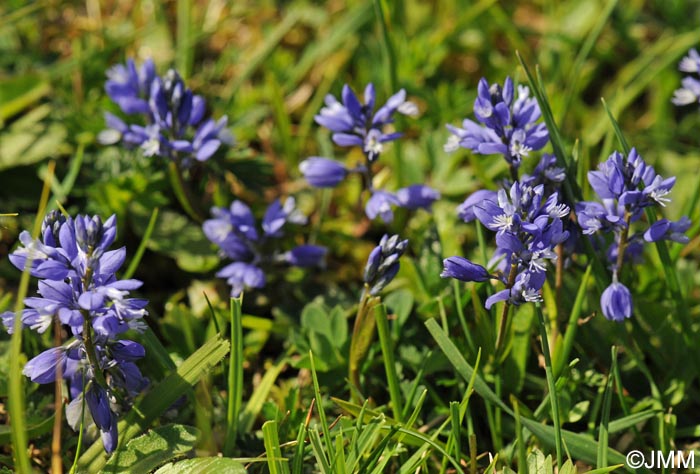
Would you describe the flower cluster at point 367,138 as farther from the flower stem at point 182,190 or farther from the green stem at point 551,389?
the green stem at point 551,389

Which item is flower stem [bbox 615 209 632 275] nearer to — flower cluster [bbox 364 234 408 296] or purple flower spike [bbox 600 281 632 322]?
purple flower spike [bbox 600 281 632 322]

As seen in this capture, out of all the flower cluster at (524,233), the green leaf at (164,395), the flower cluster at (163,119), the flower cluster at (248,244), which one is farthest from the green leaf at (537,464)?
the flower cluster at (163,119)

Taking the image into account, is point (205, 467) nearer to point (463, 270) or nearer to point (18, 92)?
point (463, 270)

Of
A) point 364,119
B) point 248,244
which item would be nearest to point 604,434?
point 364,119

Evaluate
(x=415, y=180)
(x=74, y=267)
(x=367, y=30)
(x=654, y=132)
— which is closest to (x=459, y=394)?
(x=415, y=180)

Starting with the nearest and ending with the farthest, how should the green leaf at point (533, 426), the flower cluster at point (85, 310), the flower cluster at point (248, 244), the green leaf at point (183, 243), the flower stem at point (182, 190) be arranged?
the flower cluster at point (85, 310) → the green leaf at point (533, 426) → the flower cluster at point (248, 244) → the flower stem at point (182, 190) → the green leaf at point (183, 243)

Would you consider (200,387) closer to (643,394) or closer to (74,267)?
(74,267)

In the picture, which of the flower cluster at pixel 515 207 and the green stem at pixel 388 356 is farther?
the green stem at pixel 388 356
